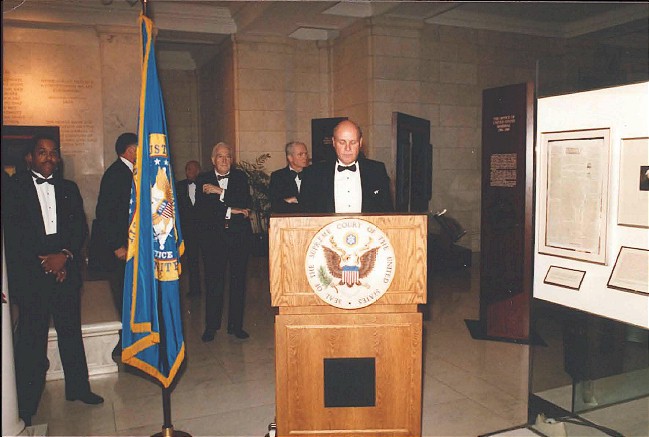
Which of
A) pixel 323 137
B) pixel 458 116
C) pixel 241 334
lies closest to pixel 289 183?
pixel 241 334

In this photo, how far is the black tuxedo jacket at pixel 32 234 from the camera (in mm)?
3305

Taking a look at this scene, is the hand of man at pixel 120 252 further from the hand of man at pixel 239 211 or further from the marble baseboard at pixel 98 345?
the hand of man at pixel 239 211

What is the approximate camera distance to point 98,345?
4188 millimetres

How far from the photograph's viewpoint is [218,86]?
1147 cm

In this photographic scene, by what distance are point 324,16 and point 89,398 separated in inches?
281

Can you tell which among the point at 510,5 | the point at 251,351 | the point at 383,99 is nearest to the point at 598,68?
the point at 510,5

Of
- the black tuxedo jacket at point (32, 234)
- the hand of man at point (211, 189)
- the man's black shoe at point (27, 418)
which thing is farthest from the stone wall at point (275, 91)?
the man's black shoe at point (27, 418)

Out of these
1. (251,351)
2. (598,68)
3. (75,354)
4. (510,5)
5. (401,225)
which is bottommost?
(251,351)

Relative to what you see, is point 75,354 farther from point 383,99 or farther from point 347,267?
point 383,99

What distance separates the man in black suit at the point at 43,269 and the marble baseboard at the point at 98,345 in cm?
47

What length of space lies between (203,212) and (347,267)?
2.86 metres

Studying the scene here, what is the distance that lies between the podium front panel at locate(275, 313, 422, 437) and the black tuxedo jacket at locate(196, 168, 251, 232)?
262 centimetres

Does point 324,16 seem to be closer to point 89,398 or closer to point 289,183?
point 289,183

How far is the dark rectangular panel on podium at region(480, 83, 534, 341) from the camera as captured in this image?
4.62 meters
